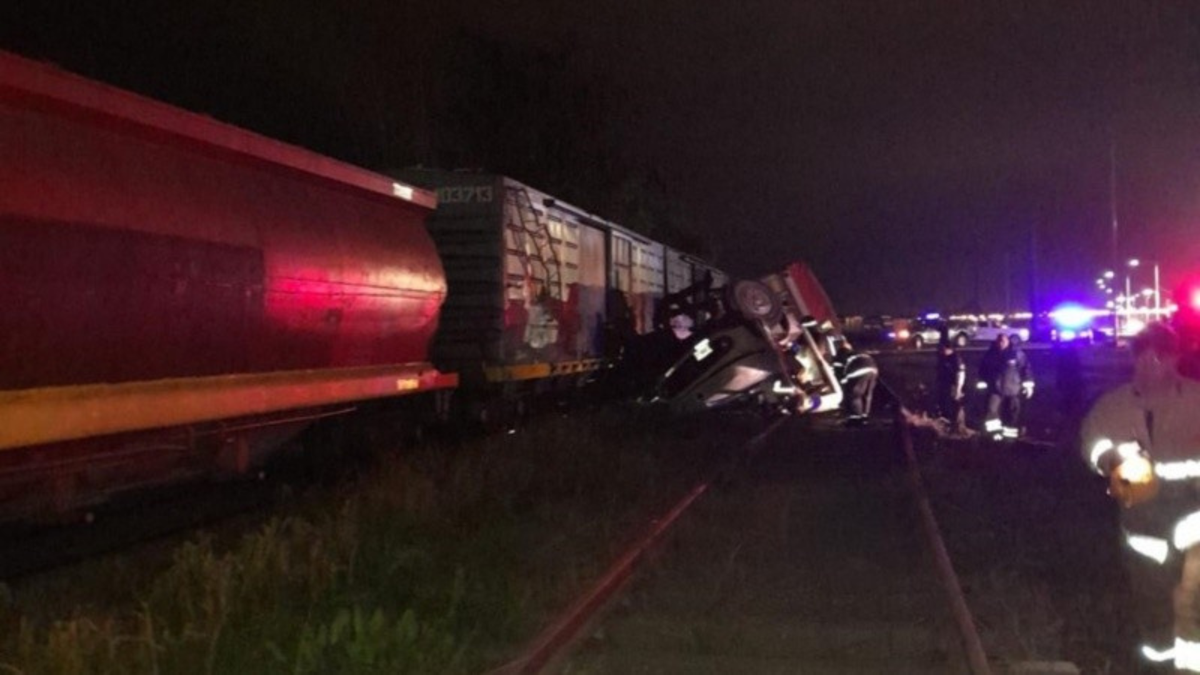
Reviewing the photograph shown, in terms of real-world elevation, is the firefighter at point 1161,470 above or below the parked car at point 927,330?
below

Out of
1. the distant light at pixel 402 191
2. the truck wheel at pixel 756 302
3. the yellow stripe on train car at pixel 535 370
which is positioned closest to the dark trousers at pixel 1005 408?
the truck wheel at pixel 756 302

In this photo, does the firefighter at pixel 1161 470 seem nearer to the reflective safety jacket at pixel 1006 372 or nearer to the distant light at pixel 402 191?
the distant light at pixel 402 191

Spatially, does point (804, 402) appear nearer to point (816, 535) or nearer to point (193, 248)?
point (816, 535)

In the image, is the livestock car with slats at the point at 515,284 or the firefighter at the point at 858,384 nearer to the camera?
the livestock car with slats at the point at 515,284

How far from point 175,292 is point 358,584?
2.23m

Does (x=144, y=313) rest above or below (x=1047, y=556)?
above

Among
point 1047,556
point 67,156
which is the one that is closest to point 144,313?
point 67,156

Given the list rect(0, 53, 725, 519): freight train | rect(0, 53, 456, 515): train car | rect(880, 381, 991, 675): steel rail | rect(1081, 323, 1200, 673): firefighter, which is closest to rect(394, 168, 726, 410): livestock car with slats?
rect(0, 53, 725, 519): freight train

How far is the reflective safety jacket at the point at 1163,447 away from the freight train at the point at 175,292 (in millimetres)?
5269

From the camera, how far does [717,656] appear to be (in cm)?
664

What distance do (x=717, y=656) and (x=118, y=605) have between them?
3.60 metres

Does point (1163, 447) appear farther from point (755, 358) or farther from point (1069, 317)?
point (1069, 317)

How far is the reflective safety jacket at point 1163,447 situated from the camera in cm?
493

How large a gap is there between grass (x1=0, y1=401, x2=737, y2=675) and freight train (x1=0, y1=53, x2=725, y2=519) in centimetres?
81
